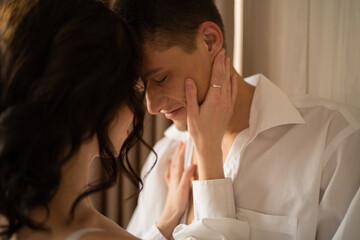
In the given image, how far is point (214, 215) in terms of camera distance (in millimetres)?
1151

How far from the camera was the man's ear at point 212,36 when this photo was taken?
128 centimetres

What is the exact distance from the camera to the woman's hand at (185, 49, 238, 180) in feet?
3.92

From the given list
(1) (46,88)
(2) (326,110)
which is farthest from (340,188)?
(1) (46,88)

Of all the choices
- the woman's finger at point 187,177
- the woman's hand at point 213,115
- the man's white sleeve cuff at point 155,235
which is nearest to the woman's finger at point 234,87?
the woman's hand at point 213,115

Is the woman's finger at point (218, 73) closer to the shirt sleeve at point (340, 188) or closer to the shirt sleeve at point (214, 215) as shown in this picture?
the shirt sleeve at point (214, 215)

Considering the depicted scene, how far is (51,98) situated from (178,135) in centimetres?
100

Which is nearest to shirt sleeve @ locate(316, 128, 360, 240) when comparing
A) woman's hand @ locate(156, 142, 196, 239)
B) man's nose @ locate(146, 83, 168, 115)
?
woman's hand @ locate(156, 142, 196, 239)

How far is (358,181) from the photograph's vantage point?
1092 mm

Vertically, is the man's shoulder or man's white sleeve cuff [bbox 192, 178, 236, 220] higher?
the man's shoulder

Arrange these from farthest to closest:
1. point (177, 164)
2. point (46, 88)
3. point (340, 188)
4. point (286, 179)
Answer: point (177, 164) → point (286, 179) → point (340, 188) → point (46, 88)

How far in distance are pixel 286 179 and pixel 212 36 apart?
21.4 inches

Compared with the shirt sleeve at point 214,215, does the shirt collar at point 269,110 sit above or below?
above

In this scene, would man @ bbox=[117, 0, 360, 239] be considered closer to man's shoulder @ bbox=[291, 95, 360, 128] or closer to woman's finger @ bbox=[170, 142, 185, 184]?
man's shoulder @ bbox=[291, 95, 360, 128]

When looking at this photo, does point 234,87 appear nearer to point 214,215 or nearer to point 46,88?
point 214,215
